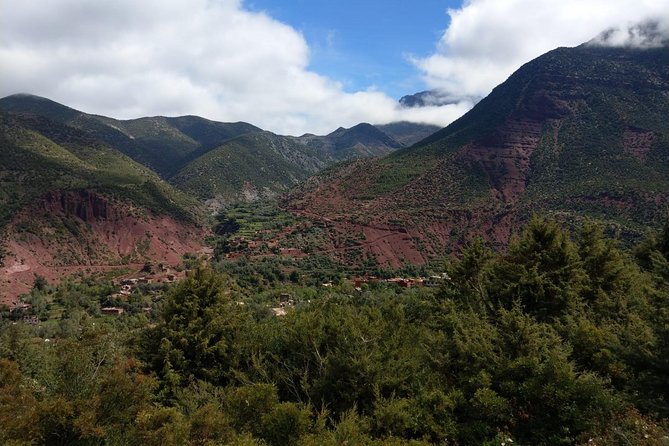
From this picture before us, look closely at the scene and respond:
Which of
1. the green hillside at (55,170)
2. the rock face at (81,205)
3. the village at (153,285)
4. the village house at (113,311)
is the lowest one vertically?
the village house at (113,311)

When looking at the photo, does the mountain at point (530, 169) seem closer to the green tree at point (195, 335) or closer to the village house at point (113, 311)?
the village house at point (113, 311)

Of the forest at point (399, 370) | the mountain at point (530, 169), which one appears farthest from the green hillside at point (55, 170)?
the forest at point (399, 370)

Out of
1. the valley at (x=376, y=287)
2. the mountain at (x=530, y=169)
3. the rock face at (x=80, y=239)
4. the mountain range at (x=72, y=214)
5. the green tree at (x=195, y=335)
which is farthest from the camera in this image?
the mountain at (x=530, y=169)

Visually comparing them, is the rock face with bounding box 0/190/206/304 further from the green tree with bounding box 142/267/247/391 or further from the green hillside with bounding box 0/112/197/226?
the green tree with bounding box 142/267/247/391

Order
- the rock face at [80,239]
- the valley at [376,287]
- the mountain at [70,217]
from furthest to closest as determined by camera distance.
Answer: the mountain at [70,217] → the rock face at [80,239] → the valley at [376,287]

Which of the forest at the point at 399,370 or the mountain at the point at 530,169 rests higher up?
the mountain at the point at 530,169

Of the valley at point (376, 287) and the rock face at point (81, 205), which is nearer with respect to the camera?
the valley at point (376, 287)

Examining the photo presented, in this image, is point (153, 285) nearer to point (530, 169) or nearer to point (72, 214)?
point (72, 214)
